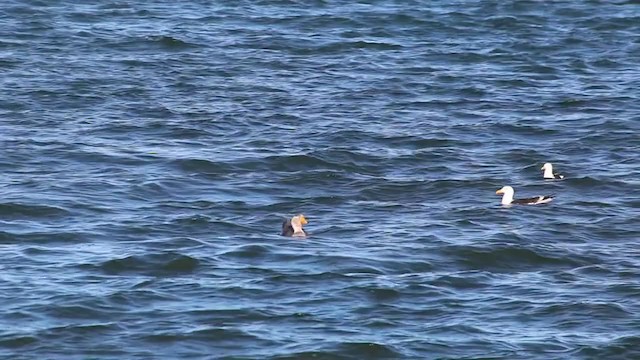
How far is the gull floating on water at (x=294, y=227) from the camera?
20.4m

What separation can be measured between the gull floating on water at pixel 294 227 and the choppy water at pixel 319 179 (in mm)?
210

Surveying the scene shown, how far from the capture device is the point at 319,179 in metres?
24.1

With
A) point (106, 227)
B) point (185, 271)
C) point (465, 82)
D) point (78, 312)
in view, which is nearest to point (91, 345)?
point (78, 312)

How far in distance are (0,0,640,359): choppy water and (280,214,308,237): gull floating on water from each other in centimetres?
21

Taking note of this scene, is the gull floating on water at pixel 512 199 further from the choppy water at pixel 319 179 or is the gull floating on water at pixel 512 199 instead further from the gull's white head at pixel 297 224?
the gull's white head at pixel 297 224

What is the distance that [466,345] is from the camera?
16500 millimetres

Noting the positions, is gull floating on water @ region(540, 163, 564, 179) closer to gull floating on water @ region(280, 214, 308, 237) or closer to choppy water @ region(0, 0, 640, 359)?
choppy water @ region(0, 0, 640, 359)

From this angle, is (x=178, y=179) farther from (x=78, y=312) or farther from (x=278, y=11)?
(x=278, y=11)

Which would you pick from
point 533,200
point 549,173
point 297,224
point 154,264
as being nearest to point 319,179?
point 533,200

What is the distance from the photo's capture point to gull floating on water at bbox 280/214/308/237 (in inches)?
802

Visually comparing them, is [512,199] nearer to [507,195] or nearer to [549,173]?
[507,195]

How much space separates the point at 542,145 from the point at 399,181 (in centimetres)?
346

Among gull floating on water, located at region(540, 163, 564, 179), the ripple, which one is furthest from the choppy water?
gull floating on water, located at region(540, 163, 564, 179)

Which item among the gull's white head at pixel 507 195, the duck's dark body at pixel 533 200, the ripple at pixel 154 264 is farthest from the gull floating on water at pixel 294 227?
the duck's dark body at pixel 533 200
